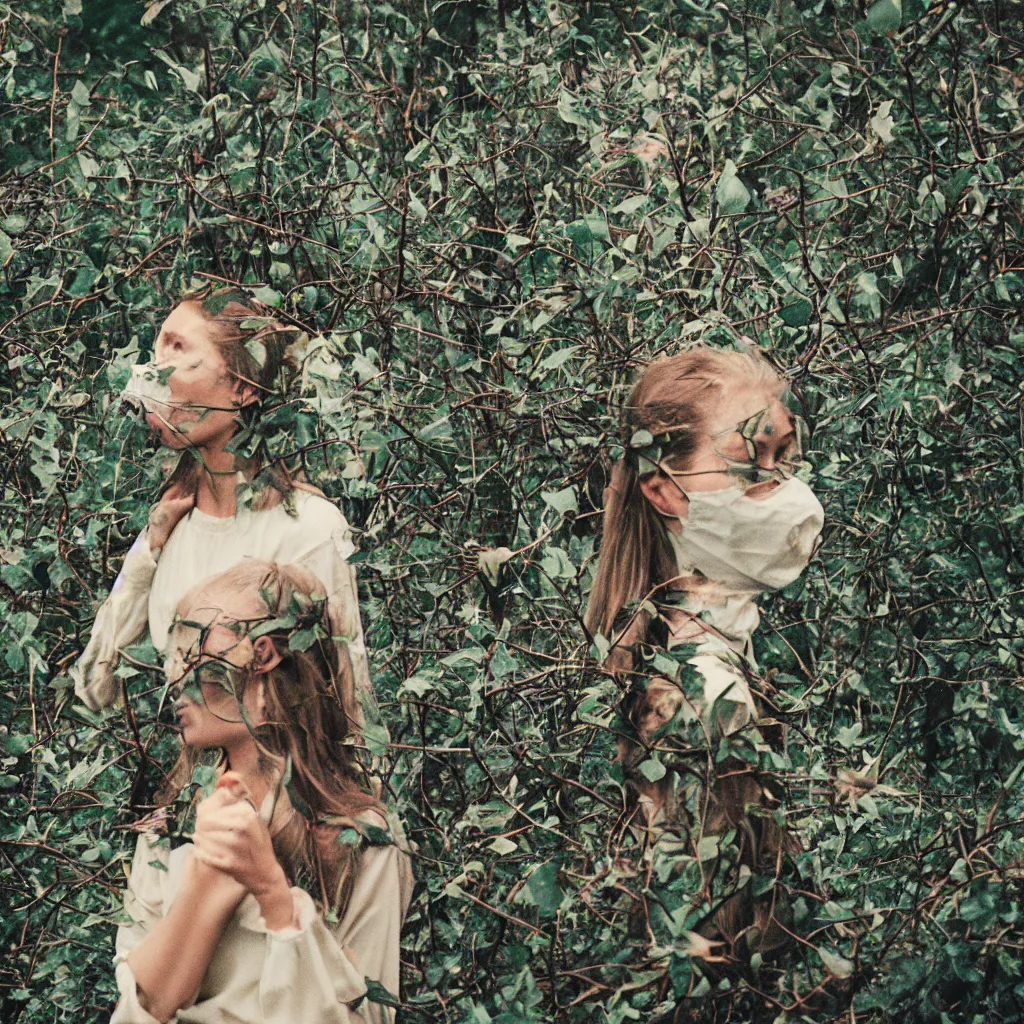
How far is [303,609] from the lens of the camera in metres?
2.51

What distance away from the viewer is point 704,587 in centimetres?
253

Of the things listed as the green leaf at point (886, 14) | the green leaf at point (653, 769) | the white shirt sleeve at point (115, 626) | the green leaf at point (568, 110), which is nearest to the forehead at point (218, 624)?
the white shirt sleeve at point (115, 626)

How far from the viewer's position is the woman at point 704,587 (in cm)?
246

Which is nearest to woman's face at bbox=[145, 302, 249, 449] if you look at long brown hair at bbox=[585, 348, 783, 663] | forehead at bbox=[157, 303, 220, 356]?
forehead at bbox=[157, 303, 220, 356]

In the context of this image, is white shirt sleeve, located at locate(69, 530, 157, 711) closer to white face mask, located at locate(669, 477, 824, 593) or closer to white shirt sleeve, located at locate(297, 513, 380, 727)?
white shirt sleeve, located at locate(297, 513, 380, 727)

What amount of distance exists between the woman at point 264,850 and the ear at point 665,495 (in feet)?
1.66

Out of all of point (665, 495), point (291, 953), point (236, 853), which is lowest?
point (291, 953)

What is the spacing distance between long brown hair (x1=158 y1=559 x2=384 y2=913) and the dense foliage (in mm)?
76

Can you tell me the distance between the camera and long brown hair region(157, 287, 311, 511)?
257 cm

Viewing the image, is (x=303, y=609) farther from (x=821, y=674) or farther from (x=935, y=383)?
(x=935, y=383)

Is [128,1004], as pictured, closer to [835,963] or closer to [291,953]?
[291,953]

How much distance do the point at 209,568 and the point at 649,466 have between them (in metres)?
0.67

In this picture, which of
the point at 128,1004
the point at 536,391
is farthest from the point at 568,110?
the point at 128,1004

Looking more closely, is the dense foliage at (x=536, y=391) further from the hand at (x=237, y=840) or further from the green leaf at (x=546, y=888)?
the hand at (x=237, y=840)
